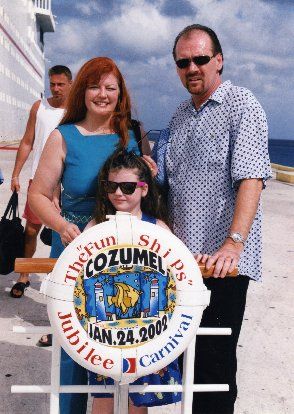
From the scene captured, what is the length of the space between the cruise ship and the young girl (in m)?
32.7

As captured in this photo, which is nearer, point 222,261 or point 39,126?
point 222,261

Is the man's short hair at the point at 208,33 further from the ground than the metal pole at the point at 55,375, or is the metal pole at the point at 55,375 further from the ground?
the man's short hair at the point at 208,33

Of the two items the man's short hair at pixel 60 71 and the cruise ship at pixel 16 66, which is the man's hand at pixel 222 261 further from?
the cruise ship at pixel 16 66

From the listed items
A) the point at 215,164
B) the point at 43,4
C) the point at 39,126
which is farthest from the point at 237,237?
the point at 43,4

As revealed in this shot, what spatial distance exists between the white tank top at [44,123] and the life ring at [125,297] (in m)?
2.49

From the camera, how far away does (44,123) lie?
3.96m

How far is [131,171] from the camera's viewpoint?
6.58 feet

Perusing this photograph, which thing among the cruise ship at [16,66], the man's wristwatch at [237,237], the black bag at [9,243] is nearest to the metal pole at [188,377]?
the man's wristwatch at [237,237]

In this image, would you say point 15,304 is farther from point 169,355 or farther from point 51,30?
point 51,30

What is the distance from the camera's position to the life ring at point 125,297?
1.56 m

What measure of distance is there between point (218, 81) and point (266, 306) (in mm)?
2847

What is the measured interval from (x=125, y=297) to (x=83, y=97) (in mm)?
951

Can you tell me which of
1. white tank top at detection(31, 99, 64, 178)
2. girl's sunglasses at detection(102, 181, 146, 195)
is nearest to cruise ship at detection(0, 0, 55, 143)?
white tank top at detection(31, 99, 64, 178)

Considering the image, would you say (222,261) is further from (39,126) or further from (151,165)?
(39,126)
